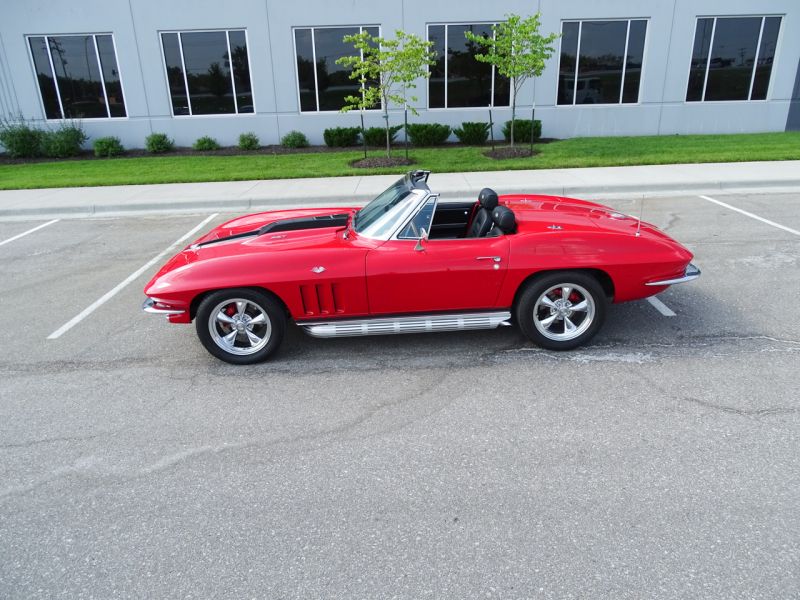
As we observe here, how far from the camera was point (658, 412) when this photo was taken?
382cm

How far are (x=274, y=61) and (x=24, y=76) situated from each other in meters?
7.39

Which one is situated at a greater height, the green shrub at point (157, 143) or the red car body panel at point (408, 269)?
the green shrub at point (157, 143)

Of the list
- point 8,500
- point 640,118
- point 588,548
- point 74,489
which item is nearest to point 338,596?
point 588,548

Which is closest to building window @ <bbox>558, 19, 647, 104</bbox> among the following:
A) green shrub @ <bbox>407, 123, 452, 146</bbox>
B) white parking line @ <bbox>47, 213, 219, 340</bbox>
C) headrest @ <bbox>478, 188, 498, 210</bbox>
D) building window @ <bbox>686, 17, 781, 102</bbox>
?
building window @ <bbox>686, 17, 781, 102</bbox>

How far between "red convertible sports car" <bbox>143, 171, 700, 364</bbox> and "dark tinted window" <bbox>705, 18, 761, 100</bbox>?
15.7 meters

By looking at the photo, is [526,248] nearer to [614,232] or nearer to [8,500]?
[614,232]

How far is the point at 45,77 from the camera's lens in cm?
1712

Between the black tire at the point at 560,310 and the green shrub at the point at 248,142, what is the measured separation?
14.1 meters

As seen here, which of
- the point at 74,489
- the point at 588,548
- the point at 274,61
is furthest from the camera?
the point at 274,61

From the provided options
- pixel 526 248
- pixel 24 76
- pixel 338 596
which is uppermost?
pixel 24 76

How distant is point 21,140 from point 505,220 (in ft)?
56.2

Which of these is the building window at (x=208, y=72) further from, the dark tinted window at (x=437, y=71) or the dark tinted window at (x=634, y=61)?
the dark tinted window at (x=634, y=61)

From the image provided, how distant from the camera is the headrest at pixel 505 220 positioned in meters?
Result: 4.62

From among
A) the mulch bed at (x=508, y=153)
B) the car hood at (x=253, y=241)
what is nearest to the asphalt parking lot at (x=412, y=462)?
the car hood at (x=253, y=241)
